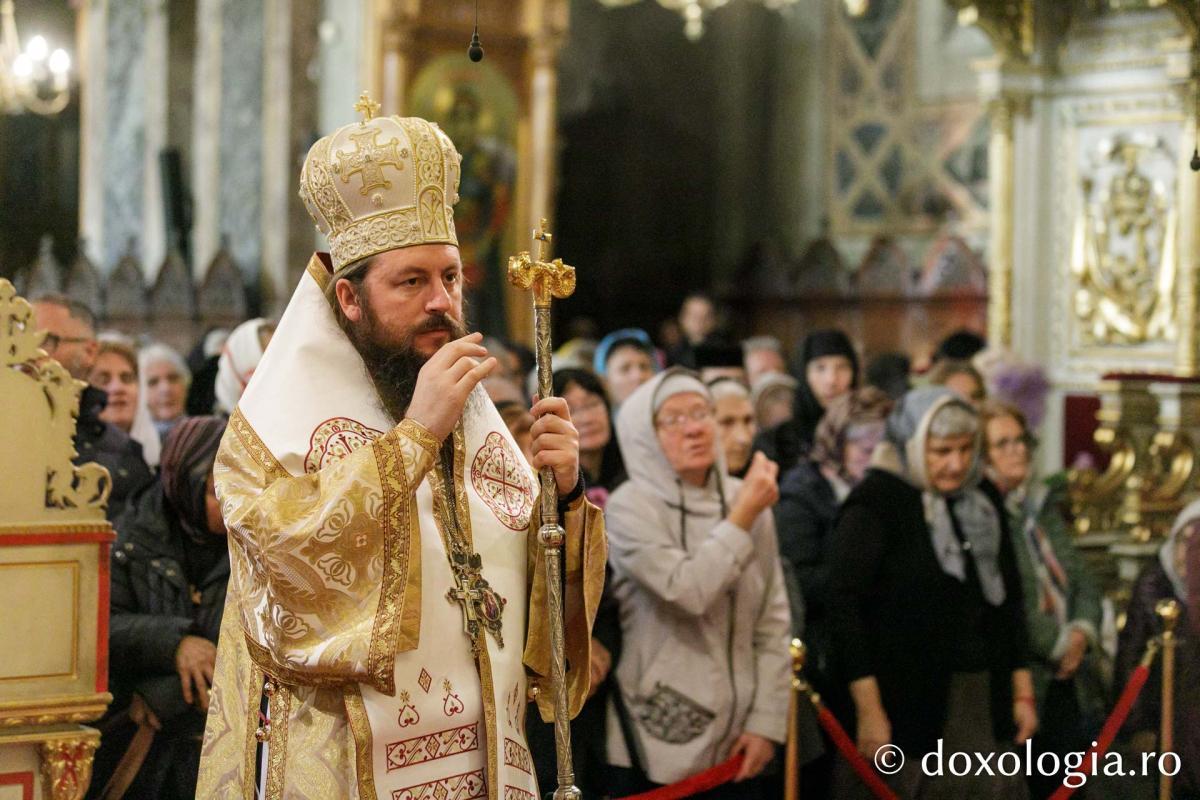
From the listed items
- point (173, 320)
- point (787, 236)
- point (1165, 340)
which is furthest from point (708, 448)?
point (787, 236)

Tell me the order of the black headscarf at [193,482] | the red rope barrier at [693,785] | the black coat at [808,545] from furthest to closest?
the black coat at [808,545] → the red rope barrier at [693,785] → the black headscarf at [193,482]

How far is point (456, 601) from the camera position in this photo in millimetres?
2988

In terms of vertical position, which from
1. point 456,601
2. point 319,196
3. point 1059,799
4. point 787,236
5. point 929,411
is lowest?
point 1059,799

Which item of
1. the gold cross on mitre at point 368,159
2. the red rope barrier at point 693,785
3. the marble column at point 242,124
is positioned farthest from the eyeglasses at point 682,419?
the marble column at point 242,124

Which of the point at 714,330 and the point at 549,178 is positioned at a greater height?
the point at 549,178

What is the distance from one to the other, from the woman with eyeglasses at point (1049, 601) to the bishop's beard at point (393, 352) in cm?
276

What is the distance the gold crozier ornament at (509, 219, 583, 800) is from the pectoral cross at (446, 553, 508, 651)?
12 centimetres

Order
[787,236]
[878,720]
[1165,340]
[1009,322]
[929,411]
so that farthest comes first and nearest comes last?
[787,236]
[1009,322]
[1165,340]
[929,411]
[878,720]

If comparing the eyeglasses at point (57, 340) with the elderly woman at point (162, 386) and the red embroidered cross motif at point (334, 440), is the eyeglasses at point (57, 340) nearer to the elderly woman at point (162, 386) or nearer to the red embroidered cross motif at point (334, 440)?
the elderly woman at point (162, 386)

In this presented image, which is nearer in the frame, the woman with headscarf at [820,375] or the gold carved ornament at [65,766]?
the gold carved ornament at [65,766]

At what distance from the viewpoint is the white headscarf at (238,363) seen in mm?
5242

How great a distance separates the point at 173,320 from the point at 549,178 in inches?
135

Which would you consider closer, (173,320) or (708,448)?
(708,448)

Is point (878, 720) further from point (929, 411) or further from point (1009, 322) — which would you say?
point (1009, 322)
